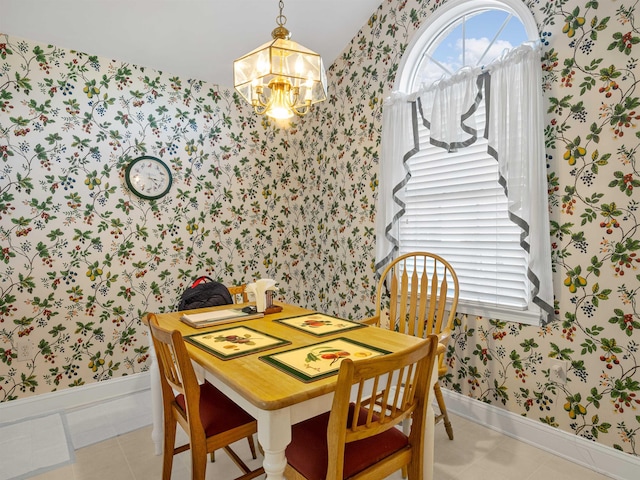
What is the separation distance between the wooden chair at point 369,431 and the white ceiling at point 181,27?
2648 millimetres

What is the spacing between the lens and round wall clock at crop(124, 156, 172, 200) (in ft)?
9.13

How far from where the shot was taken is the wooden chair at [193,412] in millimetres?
1268

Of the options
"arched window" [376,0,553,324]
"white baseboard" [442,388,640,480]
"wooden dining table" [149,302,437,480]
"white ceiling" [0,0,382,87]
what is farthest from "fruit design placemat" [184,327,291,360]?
"white ceiling" [0,0,382,87]

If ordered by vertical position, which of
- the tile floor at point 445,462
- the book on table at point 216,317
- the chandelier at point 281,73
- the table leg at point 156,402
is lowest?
the tile floor at point 445,462

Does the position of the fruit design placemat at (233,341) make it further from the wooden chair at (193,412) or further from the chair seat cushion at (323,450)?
the chair seat cushion at (323,450)

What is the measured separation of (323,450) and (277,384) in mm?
301

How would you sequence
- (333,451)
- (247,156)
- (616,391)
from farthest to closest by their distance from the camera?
(247,156) → (616,391) → (333,451)

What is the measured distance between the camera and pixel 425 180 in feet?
8.44

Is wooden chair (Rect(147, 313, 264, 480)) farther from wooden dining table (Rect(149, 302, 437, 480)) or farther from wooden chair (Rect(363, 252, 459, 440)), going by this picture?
wooden chair (Rect(363, 252, 459, 440))

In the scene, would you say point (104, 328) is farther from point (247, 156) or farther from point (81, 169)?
point (247, 156)

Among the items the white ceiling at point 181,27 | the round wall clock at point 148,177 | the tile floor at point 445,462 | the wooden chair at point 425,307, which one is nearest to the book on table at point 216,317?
the wooden chair at point 425,307

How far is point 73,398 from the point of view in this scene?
255 centimetres

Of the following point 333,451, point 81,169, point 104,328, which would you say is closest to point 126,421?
point 104,328

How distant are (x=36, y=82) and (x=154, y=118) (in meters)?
0.75
